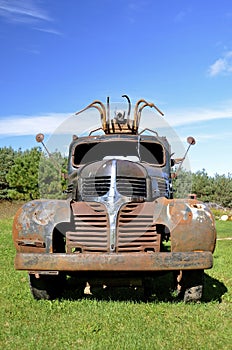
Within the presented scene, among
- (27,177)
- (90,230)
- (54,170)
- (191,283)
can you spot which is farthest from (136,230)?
(27,177)

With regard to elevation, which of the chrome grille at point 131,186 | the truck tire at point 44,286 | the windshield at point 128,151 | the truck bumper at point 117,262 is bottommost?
the truck tire at point 44,286

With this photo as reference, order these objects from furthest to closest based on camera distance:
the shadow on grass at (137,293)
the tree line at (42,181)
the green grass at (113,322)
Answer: the tree line at (42,181)
the shadow on grass at (137,293)
the green grass at (113,322)

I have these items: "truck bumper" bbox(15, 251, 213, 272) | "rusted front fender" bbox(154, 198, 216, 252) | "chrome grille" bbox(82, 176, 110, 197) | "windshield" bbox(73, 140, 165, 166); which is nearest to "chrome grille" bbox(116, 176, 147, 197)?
"chrome grille" bbox(82, 176, 110, 197)

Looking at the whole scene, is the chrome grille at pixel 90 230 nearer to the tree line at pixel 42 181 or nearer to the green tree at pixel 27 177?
the tree line at pixel 42 181

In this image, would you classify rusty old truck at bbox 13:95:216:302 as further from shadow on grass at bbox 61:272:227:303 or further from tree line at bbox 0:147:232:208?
tree line at bbox 0:147:232:208

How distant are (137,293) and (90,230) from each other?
144cm

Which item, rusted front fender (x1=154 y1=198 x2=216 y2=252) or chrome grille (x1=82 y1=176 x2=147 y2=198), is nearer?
rusted front fender (x1=154 y1=198 x2=216 y2=252)

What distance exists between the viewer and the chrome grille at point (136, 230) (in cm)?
465

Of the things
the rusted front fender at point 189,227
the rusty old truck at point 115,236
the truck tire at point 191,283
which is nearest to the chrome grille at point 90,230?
the rusty old truck at point 115,236

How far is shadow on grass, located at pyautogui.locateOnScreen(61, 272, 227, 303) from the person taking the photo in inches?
210

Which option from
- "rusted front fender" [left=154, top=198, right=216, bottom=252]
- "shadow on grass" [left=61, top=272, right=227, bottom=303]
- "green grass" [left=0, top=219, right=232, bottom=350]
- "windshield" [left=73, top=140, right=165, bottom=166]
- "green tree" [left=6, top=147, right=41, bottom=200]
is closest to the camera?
"green grass" [left=0, top=219, right=232, bottom=350]

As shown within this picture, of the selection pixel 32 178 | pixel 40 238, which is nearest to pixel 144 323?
pixel 40 238

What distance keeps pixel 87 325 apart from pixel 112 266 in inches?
26.0

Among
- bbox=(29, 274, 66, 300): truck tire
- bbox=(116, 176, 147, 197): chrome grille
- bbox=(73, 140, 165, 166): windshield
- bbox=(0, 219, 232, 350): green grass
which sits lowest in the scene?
bbox=(0, 219, 232, 350): green grass
